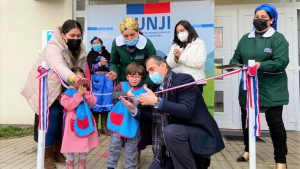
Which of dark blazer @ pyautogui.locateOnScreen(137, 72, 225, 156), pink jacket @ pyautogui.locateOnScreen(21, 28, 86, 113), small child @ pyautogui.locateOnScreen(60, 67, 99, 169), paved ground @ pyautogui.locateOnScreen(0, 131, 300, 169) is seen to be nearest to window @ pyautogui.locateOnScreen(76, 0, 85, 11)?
paved ground @ pyautogui.locateOnScreen(0, 131, 300, 169)

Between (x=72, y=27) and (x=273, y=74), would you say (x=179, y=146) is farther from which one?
(x=72, y=27)

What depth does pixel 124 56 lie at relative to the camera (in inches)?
160

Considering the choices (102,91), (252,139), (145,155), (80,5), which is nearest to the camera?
(252,139)

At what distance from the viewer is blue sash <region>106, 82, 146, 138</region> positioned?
351cm

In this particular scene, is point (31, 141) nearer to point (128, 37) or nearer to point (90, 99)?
point (90, 99)

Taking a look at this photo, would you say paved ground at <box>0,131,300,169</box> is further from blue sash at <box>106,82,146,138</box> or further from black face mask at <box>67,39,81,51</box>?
black face mask at <box>67,39,81,51</box>

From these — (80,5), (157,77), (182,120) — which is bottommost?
(182,120)

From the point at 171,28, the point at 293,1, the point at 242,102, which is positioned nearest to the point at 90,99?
the point at 242,102

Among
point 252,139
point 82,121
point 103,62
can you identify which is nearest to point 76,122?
point 82,121

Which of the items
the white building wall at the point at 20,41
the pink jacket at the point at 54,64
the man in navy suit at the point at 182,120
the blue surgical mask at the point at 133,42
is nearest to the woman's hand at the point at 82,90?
the pink jacket at the point at 54,64

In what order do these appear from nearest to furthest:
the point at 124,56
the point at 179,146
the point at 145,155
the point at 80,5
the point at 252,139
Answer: the point at 252,139
the point at 179,146
the point at 124,56
the point at 145,155
the point at 80,5

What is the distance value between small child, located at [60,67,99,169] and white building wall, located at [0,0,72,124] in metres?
4.03

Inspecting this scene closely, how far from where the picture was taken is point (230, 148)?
5.31 metres

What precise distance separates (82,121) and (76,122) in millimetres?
64
